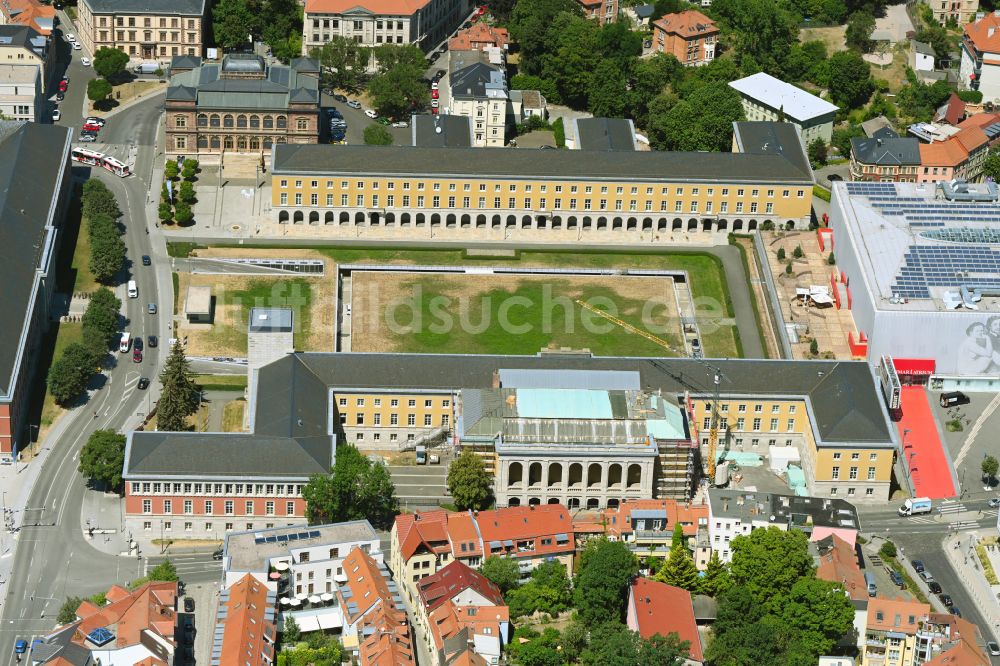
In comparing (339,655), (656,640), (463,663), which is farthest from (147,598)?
(656,640)

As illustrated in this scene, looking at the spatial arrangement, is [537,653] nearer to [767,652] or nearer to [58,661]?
[767,652]

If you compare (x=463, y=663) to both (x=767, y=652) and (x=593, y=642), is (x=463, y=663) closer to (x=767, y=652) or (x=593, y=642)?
(x=593, y=642)

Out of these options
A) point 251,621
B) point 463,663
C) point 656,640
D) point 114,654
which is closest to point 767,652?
point 656,640

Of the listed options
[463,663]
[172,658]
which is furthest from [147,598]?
[463,663]

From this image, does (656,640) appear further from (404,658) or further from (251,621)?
(251,621)
